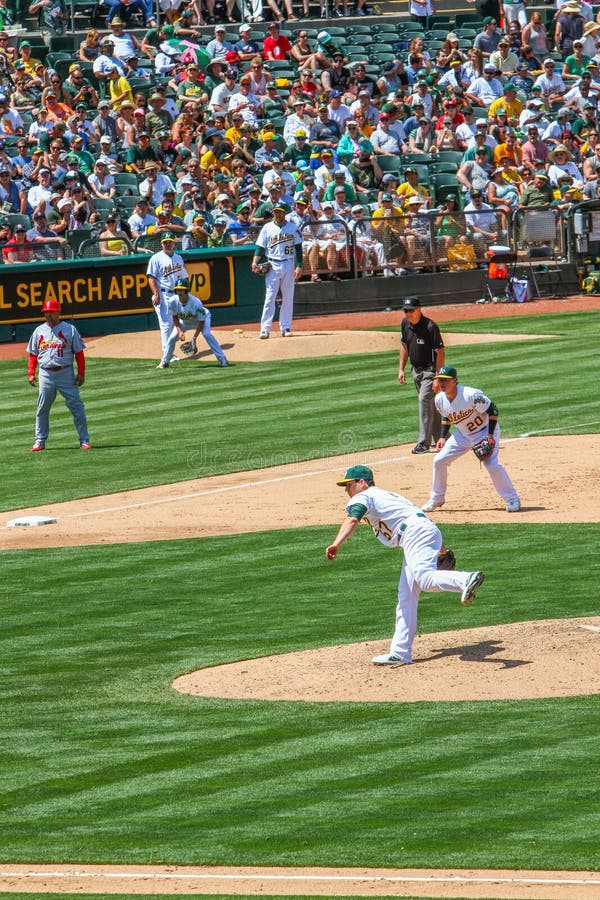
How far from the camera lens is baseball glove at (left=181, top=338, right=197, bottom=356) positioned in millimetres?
30000

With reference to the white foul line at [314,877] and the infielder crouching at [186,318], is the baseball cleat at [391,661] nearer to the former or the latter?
the white foul line at [314,877]

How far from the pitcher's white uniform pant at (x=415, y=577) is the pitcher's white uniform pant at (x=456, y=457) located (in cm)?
490

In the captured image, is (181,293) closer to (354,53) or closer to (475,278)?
(475,278)

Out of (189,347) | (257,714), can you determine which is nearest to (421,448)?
(189,347)

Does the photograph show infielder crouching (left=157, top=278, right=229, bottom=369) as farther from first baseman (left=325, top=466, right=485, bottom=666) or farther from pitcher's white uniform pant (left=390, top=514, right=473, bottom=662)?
pitcher's white uniform pant (left=390, top=514, right=473, bottom=662)

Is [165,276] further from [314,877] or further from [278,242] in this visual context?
[314,877]

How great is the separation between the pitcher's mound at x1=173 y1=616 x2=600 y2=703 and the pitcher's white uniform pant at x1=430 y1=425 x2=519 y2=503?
411 cm

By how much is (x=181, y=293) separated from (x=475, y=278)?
361 inches

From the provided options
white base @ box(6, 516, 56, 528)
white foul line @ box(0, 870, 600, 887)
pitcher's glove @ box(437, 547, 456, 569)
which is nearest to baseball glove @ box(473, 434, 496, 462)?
pitcher's glove @ box(437, 547, 456, 569)

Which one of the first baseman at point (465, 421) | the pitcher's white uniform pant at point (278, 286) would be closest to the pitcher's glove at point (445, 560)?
the first baseman at point (465, 421)

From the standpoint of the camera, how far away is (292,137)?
115ft

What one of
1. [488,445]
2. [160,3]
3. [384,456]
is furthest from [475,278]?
[488,445]

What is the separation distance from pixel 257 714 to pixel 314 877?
10.3ft

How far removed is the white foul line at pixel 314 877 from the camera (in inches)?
305
